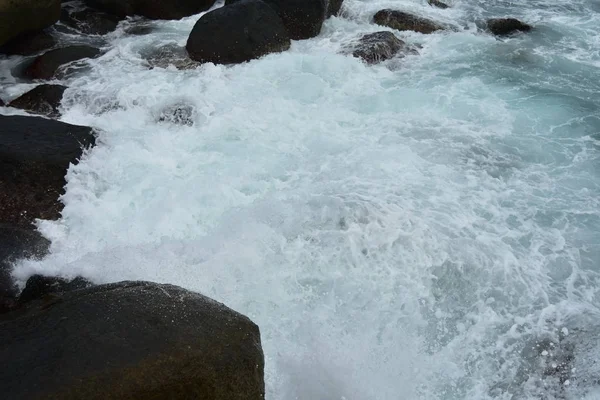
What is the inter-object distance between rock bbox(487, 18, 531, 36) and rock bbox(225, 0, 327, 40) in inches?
149

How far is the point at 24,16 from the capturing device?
8508mm

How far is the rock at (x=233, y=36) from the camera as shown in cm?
877

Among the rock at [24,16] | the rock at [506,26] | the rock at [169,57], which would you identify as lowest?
the rock at [169,57]

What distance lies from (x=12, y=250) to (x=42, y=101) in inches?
145

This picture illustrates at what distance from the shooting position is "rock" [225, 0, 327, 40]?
31.7ft

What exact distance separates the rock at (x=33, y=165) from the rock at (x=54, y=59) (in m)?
2.37

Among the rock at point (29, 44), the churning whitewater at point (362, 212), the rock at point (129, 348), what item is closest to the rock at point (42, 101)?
the churning whitewater at point (362, 212)

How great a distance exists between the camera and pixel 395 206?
5.88 meters

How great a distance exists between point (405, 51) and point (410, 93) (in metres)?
1.79

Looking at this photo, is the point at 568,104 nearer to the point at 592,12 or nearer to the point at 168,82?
the point at 592,12

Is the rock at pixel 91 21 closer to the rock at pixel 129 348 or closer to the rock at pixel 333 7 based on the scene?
the rock at pixel 333 7

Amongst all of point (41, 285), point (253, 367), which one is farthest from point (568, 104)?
point (41, 285)

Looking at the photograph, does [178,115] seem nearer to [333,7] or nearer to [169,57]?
[169,57]

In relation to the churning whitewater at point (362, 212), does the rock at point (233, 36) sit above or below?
above
